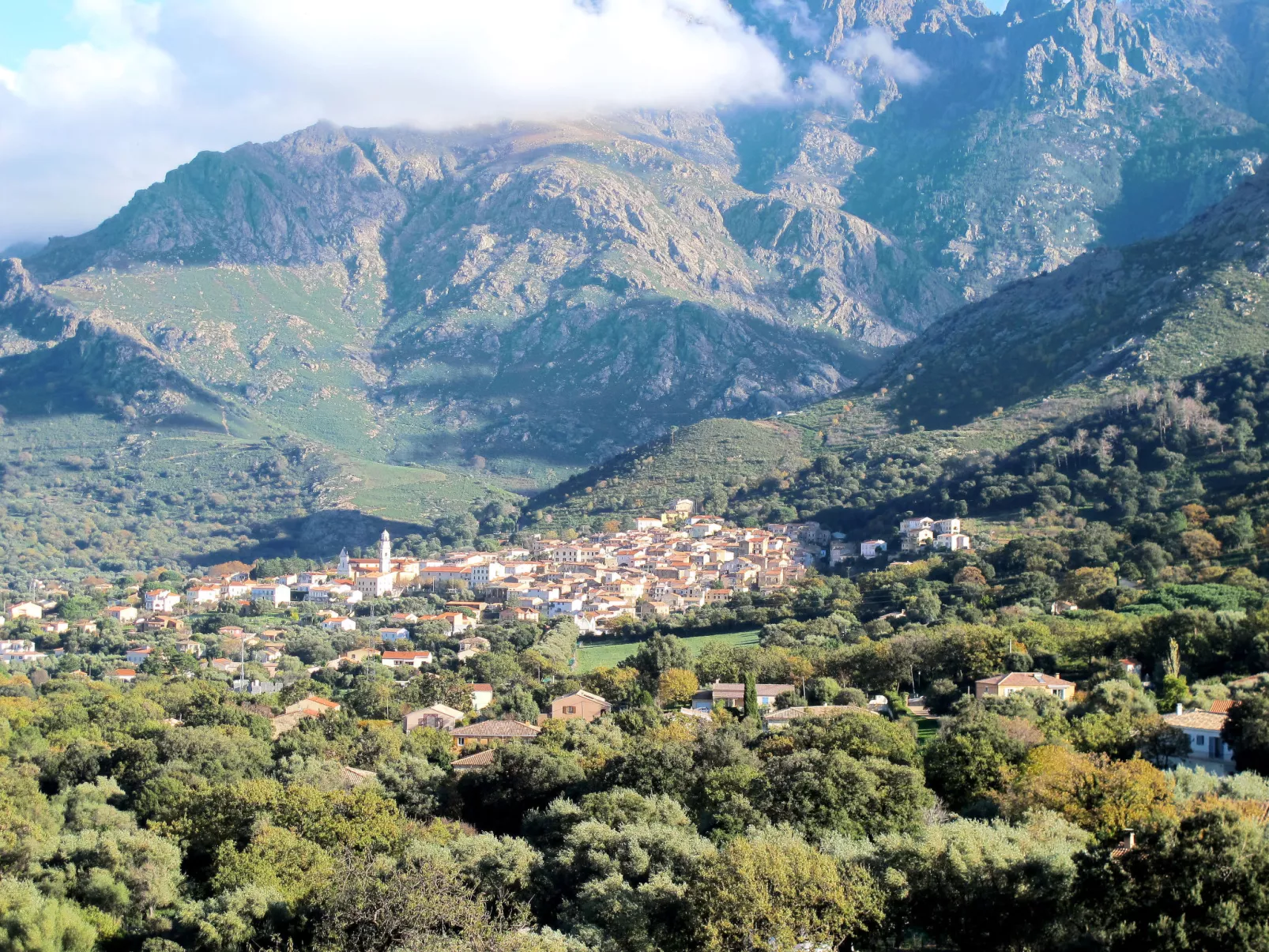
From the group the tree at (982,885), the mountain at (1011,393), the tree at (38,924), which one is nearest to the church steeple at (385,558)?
the mountain at (1011,393)

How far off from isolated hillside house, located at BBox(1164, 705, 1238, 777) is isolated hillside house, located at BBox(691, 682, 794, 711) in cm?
1708

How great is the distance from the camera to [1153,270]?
133250mm

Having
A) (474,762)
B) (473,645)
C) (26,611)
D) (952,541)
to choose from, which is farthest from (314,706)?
(26,611)

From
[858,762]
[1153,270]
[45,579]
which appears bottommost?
[45,579]

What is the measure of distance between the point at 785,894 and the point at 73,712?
36.0 metres

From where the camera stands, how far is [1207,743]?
3794 cm

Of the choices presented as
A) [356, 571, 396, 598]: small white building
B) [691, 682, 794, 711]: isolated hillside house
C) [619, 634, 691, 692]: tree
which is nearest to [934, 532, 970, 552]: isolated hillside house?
[619, 634, 691, 692]: tree

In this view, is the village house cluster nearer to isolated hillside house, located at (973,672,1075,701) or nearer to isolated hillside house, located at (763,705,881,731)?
isolated hillside house, located at (763,705,881,731)

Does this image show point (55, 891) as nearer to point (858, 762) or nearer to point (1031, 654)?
point (858, 762)

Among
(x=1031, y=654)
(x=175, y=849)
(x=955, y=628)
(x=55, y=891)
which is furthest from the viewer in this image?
(x=955, y=628)

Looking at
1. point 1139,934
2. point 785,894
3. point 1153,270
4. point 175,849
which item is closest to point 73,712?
point 175,849

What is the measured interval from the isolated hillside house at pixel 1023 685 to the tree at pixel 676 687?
11.9 meters

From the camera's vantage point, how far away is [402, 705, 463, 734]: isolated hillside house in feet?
183

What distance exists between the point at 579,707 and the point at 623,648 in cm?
2427
